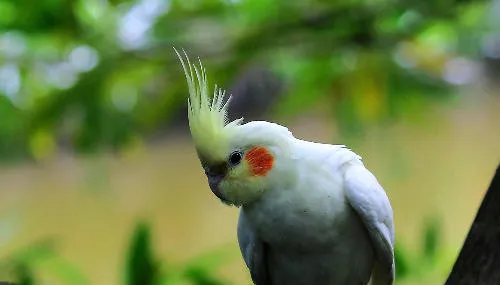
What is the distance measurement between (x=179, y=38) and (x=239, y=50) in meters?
0.07

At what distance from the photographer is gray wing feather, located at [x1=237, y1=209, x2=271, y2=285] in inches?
15.4

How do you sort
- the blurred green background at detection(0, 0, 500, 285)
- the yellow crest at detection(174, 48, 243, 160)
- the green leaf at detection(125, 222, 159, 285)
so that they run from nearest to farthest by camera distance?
the yellow crest at detection(174, 48, 243, 160) → the green leaf at detection(125, 222, 159, 285) → the blurred green background at detection(0, 0, 500, 285)

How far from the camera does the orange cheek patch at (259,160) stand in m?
0.35

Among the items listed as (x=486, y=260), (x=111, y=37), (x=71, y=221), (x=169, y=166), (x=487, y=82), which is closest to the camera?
(x=486, y=260)

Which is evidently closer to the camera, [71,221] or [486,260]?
[486,260]

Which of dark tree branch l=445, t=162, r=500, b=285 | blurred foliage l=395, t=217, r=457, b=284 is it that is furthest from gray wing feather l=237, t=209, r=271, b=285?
blurred foliage l=395, t=217, r=457, b=284

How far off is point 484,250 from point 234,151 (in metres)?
0.14

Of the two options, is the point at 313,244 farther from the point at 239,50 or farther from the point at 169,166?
the point at 169,166

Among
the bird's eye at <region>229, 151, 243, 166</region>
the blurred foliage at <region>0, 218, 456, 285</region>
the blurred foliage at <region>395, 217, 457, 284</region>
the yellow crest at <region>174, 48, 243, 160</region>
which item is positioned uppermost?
the yellow crest at <region>174, 48, 243, 160</region>

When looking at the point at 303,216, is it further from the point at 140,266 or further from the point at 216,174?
the point at 140,266

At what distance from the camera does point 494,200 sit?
348 millimetres

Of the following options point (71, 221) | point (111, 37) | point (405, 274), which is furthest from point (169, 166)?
point (405, 274)

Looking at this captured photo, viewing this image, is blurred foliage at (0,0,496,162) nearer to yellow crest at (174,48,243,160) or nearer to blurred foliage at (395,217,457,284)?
blurred foliage at (395,217,457,284)

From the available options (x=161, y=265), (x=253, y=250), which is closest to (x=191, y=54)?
(x=161, y=265)
